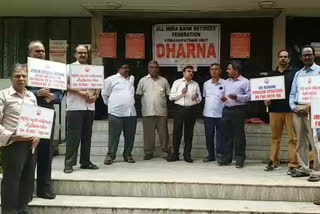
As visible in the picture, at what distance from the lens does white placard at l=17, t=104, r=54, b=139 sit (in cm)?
429

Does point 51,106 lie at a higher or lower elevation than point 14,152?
higher

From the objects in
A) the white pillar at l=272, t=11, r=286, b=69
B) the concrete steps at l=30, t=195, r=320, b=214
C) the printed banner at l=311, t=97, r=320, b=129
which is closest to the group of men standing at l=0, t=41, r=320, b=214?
the concrete steps at l=30, t=195, r=320, b=214

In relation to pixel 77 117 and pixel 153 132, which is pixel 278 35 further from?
pixel 77 117

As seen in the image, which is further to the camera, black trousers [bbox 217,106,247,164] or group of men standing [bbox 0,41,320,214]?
black trousers [bbox 217,106,247,164]

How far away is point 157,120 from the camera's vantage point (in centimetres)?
738

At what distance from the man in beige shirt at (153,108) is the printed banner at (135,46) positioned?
1174mm

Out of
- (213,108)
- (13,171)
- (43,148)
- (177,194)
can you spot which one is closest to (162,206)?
(177,194)

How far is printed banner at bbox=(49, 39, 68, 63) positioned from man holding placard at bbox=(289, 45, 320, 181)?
501 cm

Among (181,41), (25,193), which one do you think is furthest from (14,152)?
(181,41)

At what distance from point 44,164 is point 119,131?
1900 millimetres

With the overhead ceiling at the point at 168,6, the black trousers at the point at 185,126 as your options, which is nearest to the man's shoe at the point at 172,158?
the black trousers at the point at 185,126

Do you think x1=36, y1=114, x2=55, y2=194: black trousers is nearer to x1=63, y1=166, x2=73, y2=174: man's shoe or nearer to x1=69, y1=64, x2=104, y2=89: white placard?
x1=63, y1=166, x2=73, y2=174: man's shoe

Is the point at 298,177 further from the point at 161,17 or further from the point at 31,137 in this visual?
the point at 161,17

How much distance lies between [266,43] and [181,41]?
5.61 feet
